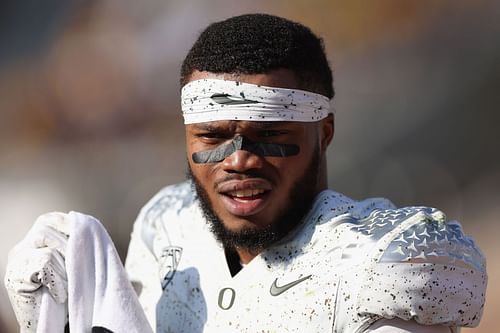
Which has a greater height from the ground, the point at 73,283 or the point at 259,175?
the point at 259,175

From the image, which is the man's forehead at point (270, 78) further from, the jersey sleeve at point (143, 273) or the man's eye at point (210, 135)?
the jersey sleeve at point (143, 273)

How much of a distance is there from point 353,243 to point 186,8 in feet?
12.9

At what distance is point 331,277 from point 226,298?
310 mm

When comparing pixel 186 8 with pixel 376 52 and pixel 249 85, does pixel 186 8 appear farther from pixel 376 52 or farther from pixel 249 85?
pixel 249 85

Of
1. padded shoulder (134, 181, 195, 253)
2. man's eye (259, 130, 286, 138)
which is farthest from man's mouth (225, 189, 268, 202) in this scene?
padded shoulder (134, 181, 195, 253)

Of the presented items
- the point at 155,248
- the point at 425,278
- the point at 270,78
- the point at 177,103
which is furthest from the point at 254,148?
the point at 177,103

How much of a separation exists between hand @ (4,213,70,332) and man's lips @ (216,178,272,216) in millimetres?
383

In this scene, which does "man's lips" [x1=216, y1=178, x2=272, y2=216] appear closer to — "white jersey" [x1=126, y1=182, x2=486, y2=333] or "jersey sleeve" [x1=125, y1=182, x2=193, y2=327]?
"white jersey" [x1=126, y1=182, x2=486, y2=333]

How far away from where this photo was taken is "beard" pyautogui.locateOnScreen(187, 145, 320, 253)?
1.97 meters

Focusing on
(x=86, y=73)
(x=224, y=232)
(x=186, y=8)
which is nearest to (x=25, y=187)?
(x=86, y=73)

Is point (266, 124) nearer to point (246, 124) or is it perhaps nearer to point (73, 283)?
point (246, 124)

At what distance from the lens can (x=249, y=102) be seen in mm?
1895

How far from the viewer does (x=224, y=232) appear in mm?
2039

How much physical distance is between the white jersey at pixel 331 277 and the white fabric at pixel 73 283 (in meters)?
0.22
